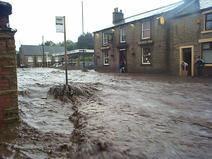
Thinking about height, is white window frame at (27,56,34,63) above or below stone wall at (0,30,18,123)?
above

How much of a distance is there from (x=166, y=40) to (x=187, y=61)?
2.94 m

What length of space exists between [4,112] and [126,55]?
61.4ft

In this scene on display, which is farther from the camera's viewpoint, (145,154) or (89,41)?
(89,41)

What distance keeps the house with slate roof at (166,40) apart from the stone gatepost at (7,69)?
47.0ft

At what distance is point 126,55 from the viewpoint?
2142 centimetres

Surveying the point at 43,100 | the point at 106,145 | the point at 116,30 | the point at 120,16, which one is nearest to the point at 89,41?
the point at 120,16

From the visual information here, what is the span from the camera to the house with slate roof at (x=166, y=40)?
14227 millimetres

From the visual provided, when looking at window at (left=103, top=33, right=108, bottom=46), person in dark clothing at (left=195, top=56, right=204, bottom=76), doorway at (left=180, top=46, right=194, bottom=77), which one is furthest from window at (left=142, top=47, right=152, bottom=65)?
window at (left=103, top=33, right=108, bottom=46)

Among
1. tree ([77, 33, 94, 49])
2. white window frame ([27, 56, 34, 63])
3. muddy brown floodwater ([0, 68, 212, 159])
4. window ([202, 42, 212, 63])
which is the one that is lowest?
muddy brown floodwater ([0, 68, 212, 159])

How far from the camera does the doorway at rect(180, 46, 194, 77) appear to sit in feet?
49.3

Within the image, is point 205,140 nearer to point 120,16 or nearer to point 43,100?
point 43,100

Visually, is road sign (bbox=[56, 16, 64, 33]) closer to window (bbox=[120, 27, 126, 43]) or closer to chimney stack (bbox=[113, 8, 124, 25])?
window (bbox=[120, 27, 126, 43])

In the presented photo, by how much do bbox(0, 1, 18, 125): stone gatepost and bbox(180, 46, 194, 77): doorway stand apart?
1430cm

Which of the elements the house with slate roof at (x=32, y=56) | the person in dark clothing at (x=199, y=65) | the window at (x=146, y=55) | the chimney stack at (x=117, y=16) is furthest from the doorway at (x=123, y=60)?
the house with slate roof at (x=32, y=56)
